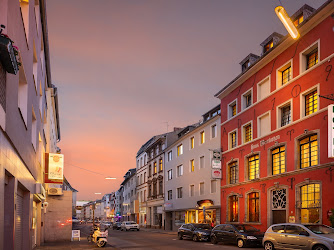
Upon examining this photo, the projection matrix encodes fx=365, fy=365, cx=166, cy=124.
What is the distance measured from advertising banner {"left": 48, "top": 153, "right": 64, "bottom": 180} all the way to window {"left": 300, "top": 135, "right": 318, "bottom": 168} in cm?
1617

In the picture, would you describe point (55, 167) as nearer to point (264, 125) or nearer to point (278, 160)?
point (278, 160)

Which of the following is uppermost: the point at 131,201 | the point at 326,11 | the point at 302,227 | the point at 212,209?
the point at 326,11

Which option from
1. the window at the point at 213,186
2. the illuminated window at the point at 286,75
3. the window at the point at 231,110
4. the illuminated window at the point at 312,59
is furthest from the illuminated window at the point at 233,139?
the illuminated window at the point at 312,59

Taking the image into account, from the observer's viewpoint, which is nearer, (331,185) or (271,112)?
(331,185)

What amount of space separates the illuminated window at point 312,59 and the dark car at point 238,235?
11.5m

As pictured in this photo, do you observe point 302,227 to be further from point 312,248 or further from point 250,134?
point 250,134

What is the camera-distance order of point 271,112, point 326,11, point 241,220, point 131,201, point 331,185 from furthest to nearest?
1. point 131,201
2. point 241,220
3. point 271,112
4. point 326,11
5. point 331,185

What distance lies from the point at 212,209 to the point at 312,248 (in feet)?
72.3

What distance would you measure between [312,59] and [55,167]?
18.8 metres

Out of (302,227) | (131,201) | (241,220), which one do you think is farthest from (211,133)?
(131,201)

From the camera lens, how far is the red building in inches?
882

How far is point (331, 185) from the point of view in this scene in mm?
21078

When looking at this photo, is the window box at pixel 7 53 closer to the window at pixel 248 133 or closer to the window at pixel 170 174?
the window at pixel 248 133

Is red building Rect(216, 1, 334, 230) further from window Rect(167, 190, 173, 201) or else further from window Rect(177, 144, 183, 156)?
window Rect(167, 190, 173, 201)
